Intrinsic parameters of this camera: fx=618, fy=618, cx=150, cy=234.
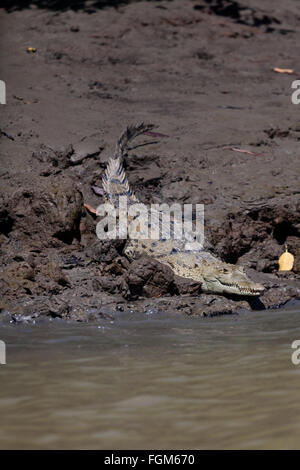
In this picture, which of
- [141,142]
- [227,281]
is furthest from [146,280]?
[141,142]

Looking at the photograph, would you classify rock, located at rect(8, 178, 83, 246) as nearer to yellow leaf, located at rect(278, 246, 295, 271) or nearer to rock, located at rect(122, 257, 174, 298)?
rock, located at rect(122, 257, 174, 298)

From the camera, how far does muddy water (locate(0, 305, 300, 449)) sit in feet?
8.11

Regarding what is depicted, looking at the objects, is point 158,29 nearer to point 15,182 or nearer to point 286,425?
point 15,182

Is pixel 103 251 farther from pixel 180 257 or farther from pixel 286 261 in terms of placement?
pixel 286 261

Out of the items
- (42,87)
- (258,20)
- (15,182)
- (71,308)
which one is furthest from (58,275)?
(258,20)

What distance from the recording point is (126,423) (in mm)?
2613

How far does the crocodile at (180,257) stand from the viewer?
5398 millimetres

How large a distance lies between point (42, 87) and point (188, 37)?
3980mm

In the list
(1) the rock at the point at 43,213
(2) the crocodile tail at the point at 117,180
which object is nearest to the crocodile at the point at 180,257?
(2) the crocodile tail at the point at 117,180

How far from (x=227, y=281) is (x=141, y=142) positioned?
10.7 ft

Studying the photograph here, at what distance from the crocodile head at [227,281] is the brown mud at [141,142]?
0.14 metres

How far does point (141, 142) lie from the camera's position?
8.11 metres

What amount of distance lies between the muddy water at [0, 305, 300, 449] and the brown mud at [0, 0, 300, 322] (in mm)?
668

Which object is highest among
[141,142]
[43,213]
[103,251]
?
[141,142]
